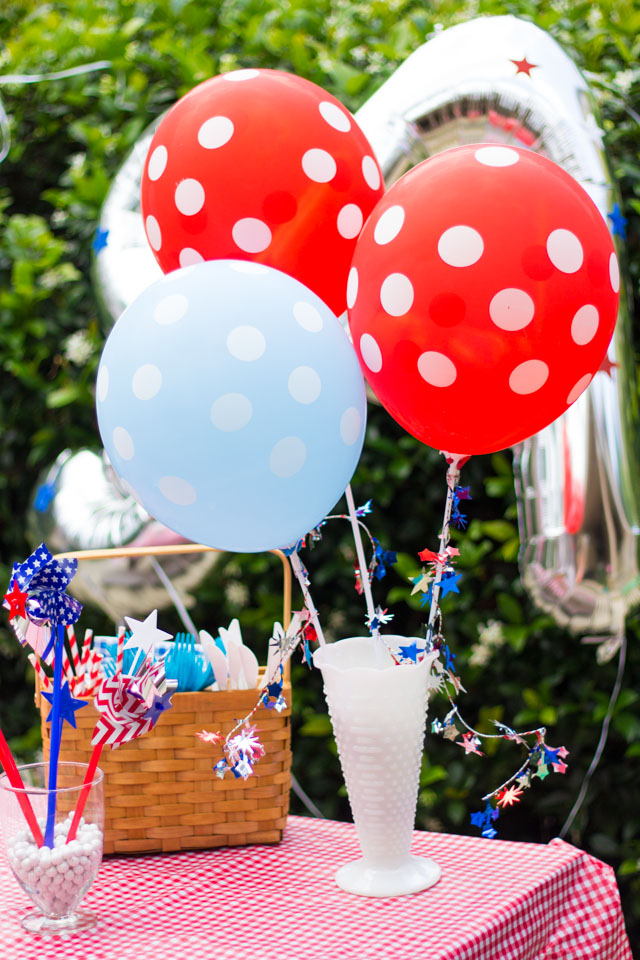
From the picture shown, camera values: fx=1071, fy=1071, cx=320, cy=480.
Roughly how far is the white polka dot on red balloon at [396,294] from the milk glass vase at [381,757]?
333 millimetres

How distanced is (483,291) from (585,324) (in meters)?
0.10

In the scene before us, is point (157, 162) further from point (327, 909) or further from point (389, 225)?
point (327, 909)

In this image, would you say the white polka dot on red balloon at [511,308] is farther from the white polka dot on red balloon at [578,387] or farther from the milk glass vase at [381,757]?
the milk glass vase at [381,757]

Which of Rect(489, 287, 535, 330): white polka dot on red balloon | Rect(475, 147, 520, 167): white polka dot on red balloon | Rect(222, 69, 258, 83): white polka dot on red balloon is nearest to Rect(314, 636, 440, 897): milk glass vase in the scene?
Rect(489, 287, 535, 330): white polka dot on red balloon

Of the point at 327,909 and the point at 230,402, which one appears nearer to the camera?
the point at 230,402

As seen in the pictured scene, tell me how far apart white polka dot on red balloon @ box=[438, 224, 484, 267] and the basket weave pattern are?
502 mm

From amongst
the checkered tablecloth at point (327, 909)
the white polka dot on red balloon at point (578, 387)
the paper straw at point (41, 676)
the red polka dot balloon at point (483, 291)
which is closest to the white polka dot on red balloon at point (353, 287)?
the red polka dot balloon at point (483, 291)

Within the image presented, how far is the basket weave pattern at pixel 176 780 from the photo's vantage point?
1112 mm

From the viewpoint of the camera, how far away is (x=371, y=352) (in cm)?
95

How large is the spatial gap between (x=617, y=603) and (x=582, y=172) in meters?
0.61

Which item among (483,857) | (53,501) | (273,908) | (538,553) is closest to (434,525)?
(538,553)

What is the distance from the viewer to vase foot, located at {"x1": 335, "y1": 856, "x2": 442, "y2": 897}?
1010 millimetres

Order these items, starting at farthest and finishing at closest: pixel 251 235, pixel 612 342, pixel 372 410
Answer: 1. pixel 372 410
2. pixel 612 342
3. pixel 251 235

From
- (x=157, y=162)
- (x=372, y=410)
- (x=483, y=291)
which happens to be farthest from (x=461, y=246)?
(x=372, y=410)
